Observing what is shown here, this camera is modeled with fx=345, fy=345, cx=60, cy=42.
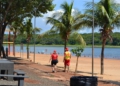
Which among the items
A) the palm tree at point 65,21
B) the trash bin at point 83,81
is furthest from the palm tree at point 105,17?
the trash bin at point 83,81

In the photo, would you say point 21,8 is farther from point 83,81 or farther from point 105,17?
point 83,81

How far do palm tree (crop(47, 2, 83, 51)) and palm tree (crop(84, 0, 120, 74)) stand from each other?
2.20 m

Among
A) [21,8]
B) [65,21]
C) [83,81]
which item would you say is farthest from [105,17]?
[83,81]

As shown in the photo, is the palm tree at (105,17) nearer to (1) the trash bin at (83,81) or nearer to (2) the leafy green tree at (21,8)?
(2) the leafy green tree at (21,8)

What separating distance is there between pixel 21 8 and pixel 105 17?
9.22 metres

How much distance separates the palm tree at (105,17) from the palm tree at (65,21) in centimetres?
220

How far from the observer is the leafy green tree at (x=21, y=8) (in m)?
30.0

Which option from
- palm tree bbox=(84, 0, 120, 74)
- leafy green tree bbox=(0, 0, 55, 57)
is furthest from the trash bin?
leafy green tree bbox=(0, 0, 55, 57)

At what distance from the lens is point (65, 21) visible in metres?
28.4

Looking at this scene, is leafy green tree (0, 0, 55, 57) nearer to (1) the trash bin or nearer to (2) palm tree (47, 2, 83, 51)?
(2) palm tree (47, 2, 83, 51)

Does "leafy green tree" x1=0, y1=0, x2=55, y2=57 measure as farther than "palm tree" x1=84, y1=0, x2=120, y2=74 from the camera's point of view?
Yes

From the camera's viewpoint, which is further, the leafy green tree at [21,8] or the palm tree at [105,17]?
the leafy green tree at [21,8]

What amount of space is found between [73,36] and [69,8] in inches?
91.8

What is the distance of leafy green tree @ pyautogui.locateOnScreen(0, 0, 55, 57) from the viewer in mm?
29969
